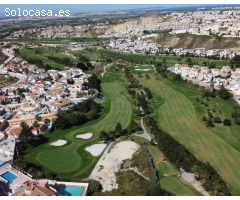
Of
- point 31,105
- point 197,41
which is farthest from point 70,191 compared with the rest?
point 197,41

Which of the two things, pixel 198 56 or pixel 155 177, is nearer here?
pixel 155 177

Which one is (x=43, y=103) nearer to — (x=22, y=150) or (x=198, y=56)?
(x=22, y=150)

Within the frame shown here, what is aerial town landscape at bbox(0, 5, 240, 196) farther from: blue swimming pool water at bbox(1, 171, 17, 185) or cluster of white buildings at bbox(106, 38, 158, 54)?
cluster of white buildings at bbox(106, 38, 158, 54)

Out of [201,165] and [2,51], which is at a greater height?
[201,165]

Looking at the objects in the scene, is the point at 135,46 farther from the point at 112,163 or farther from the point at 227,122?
the point at 112,163

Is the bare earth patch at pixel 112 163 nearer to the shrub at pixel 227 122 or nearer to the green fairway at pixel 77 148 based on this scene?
the green fairway at pixel 77 148
